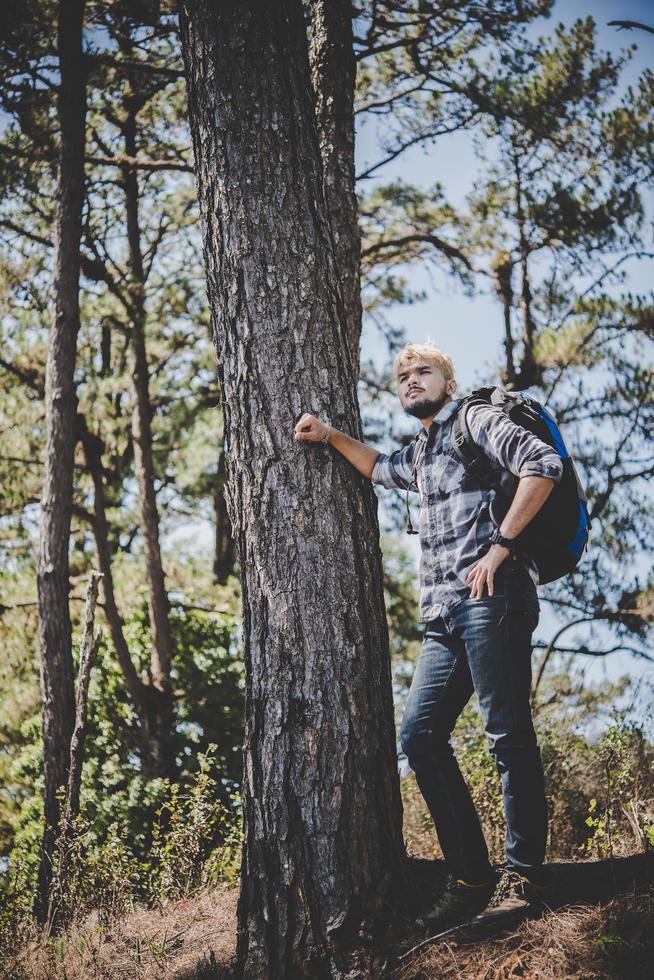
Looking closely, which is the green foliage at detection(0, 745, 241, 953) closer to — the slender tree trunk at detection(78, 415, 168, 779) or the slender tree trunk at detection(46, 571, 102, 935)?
the slender tree trunk at detection(46, 571, 102, 935)

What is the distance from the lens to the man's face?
10.0ft

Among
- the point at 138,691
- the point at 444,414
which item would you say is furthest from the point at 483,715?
the point at 138,691

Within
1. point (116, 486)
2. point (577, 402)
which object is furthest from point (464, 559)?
point (116, 486)

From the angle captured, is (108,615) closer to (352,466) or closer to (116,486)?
(116,486)

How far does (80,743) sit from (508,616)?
3.58 meters

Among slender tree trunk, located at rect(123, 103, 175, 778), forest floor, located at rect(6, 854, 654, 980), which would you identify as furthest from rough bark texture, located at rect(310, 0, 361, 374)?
slender tree trunk, located at rect(123, 103, 175, 778)

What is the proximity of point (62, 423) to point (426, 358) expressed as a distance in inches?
229

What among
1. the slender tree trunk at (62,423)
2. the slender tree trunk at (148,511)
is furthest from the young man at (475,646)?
the slender tree trunk at (148,511)

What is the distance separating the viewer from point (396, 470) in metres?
3.12

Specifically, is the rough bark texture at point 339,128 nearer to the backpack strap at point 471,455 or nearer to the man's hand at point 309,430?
the man's hand at point 309,430

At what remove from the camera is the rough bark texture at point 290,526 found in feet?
8.32

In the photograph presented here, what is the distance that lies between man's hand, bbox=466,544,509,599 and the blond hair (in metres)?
0.90

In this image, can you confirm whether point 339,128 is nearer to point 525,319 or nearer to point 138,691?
point 525,319

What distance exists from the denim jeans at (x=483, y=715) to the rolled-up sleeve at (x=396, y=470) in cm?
63
